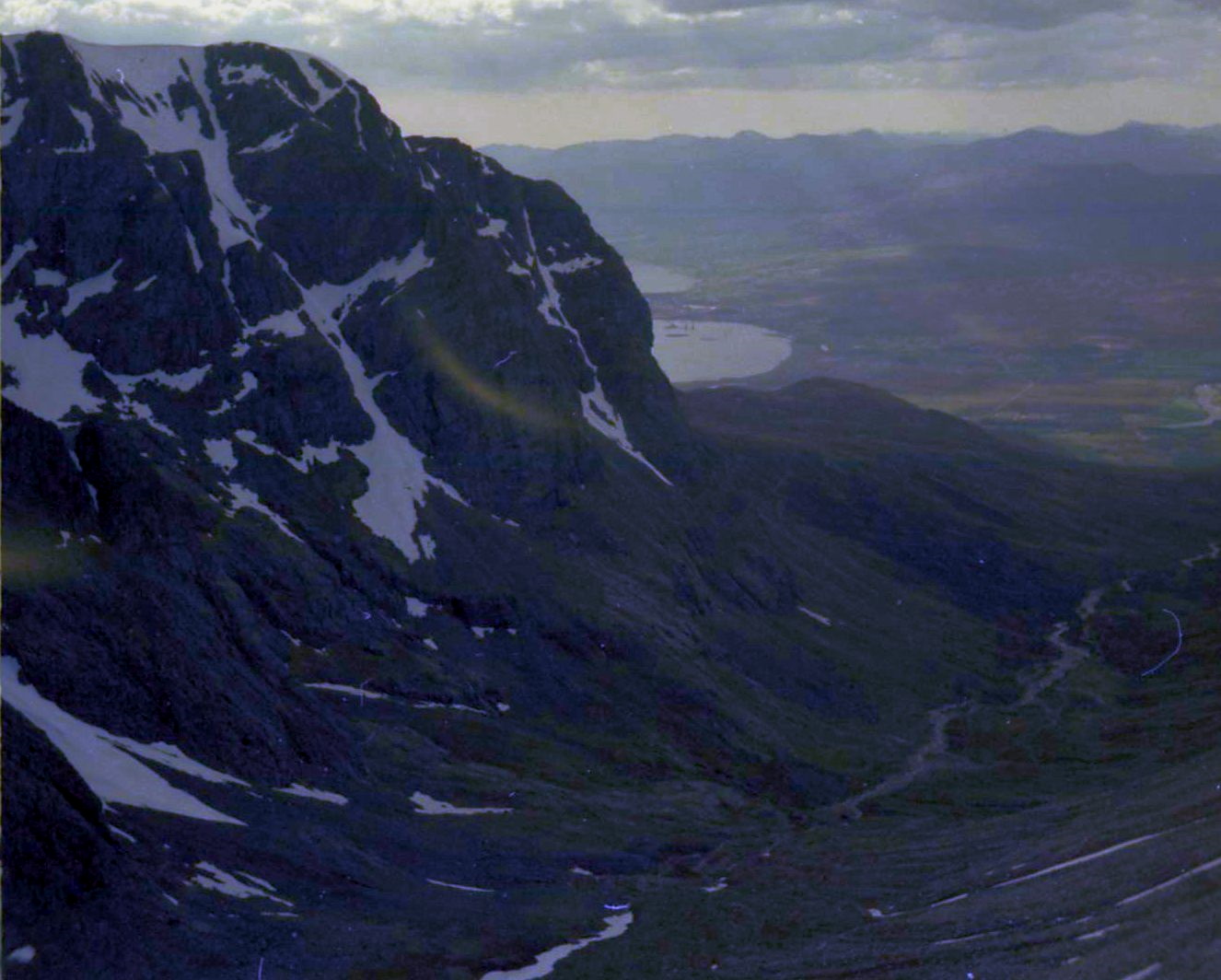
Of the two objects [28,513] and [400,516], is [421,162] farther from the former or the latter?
[28,513]

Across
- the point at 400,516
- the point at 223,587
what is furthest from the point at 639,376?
the point at 223,587

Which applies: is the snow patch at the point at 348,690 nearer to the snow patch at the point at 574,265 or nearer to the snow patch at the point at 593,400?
the snow patch at the point at 593,400

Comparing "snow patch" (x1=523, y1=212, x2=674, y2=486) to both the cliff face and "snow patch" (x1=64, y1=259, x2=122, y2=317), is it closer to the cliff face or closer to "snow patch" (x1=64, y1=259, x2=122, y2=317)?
the cliff face

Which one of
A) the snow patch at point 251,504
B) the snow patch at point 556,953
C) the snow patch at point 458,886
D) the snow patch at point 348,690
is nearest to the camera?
the snow patch at point 556,953

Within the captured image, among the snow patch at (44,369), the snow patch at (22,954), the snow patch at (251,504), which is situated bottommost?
the snow patch at (22,954)

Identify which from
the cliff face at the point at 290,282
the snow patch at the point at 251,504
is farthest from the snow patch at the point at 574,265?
the snow patch at the point at 251,504

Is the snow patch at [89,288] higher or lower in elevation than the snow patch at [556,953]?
higher

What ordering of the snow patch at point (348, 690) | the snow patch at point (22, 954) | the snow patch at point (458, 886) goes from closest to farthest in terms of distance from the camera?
1. the snow patch at point (22, 954)
2. the snow patch at point (458, 886)
3. the snow patch at point (348, 690)

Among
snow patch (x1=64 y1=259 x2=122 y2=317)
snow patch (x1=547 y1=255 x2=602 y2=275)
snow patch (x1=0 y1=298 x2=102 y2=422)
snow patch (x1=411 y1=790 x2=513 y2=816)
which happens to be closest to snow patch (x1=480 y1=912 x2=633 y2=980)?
snow patch (x1=411 y1=790 x2=513 y2=816)

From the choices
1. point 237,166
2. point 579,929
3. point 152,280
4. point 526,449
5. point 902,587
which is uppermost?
point 237,166
